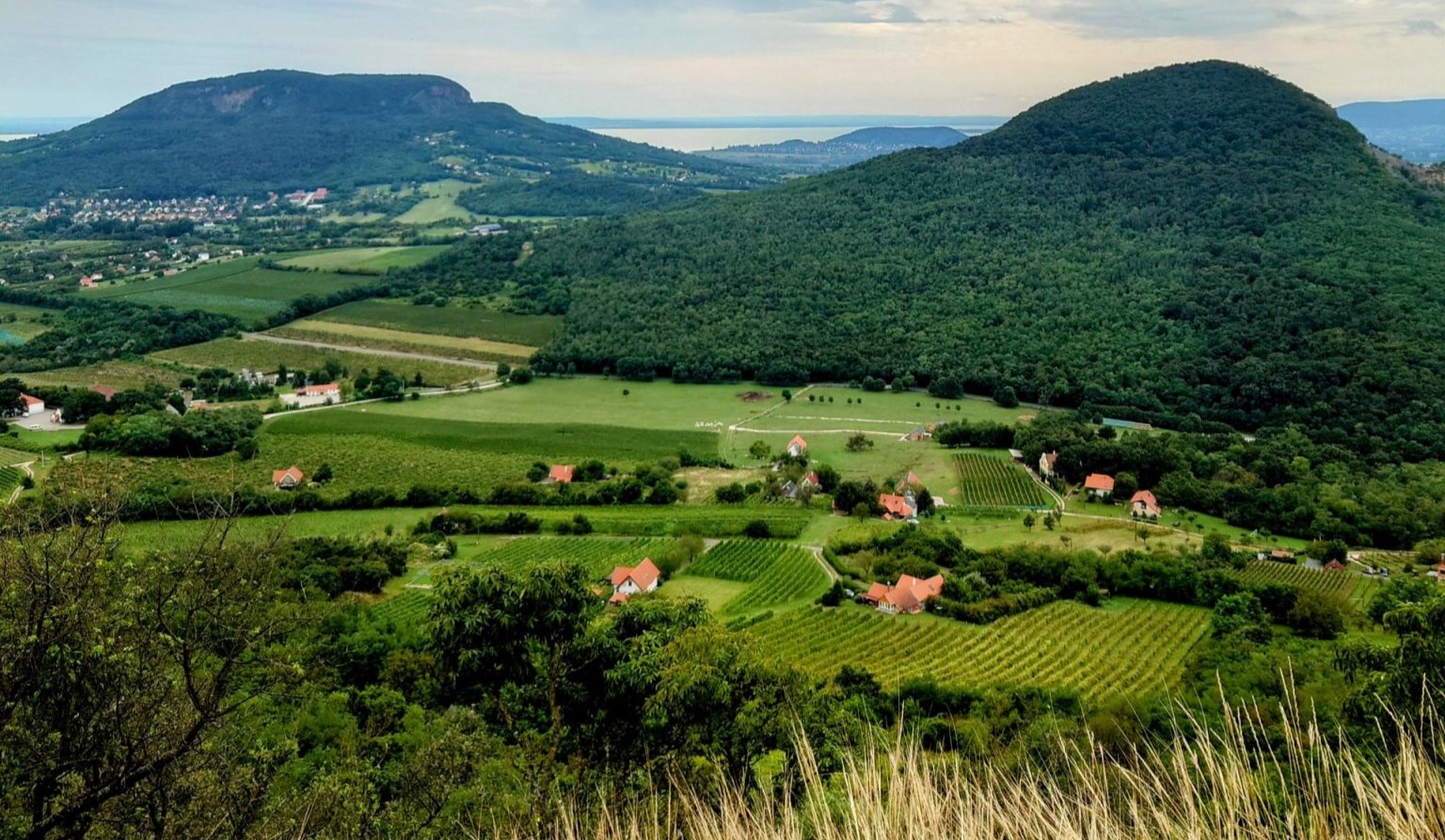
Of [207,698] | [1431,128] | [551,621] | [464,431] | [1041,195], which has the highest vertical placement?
[1431,128]

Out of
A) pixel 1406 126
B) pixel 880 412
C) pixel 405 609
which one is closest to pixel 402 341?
pixel 880 412

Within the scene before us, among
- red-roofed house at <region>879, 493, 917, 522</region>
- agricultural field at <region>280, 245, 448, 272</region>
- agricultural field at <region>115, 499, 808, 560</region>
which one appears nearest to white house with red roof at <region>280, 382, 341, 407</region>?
agricultural field at <region>115, 499, 808, 560</region>

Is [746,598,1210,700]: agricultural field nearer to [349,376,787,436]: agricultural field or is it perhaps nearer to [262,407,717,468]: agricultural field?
[262,407,717,468]: agricultural field

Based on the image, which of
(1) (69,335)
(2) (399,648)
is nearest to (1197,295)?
(2) (399,648)

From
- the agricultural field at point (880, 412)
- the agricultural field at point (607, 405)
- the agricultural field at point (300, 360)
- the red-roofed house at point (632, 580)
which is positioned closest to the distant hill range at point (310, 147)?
the agricultural field at point (300, 360)

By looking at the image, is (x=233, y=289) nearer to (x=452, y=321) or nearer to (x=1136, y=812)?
Answer: (x=452, y=321)

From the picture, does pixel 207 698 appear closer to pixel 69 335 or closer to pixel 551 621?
pixel 551 621

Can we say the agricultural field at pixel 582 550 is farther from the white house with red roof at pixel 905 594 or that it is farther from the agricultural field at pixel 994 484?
the agricultural field at pixel 994 484
